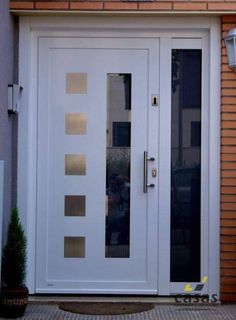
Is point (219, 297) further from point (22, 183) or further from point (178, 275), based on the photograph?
point (22, 183)

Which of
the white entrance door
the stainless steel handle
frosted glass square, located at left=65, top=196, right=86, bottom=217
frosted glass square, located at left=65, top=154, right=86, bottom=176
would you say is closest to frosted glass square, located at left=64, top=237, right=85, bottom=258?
the white entrance door

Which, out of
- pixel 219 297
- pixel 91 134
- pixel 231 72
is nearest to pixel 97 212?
pixel 91 134

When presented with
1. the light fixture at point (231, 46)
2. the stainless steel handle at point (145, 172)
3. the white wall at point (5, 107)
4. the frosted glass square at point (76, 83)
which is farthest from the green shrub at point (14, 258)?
the light fixture at point (231, 46)

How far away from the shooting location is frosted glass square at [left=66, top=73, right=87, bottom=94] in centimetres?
657

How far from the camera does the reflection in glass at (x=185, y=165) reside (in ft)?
21.4

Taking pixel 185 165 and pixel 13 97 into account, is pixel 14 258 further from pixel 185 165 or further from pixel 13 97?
pixel 185 165

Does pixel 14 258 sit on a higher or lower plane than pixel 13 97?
lower

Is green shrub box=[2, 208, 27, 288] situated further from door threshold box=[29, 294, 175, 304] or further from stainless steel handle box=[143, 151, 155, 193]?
stainless steel handle box=[143, 151, 155, 193]

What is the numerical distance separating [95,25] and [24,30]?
67cm

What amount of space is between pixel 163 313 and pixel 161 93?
2.03m

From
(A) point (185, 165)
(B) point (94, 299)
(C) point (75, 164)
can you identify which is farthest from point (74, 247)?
(A) point (185, 165)

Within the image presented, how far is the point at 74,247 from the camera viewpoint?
21.5ft

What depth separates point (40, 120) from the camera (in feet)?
21.5

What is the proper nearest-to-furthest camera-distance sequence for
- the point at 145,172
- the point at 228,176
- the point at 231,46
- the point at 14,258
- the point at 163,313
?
1. the point at 14,258
2. the point at 163,313
3. the point at 231,46
4. the point at 228,176
5. the point at 145,172
